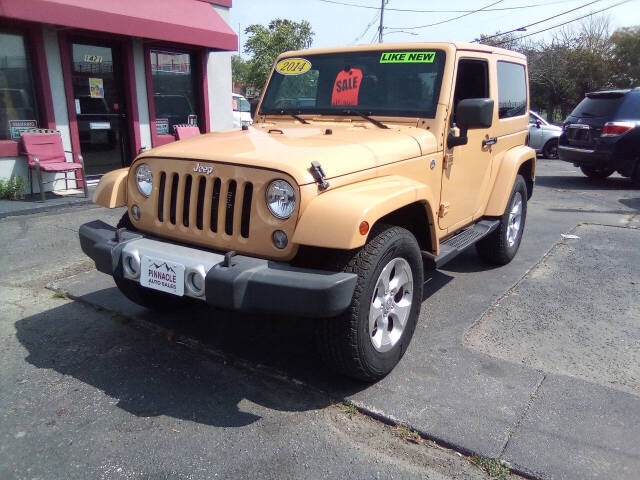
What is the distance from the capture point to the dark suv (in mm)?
9750

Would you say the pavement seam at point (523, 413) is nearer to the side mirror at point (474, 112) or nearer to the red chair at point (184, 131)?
the side mirror at point (474, 112)

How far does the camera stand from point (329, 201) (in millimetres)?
2596

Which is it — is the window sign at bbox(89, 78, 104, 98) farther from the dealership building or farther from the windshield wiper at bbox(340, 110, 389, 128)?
the windshield wiper at bbox(340, 110, 389, 128)

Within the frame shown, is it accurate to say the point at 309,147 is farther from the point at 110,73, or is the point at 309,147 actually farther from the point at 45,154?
the point at 110,73

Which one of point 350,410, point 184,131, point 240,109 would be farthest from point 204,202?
point 240,109

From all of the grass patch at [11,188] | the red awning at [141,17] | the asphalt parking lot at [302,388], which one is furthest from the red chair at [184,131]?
the asphalt parking lot at [302,388]

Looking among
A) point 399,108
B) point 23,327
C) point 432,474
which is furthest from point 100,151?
point 432,474

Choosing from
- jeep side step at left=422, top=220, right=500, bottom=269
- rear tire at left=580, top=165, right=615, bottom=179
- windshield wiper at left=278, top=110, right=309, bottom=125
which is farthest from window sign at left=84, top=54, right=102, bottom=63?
rear tire at left=580, top=165, right=615, bottom=179

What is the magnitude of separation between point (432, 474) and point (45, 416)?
2000 mm

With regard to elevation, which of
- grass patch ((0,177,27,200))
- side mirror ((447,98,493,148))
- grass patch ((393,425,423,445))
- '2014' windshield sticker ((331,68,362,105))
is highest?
'2014' windshield sticker ((331,68,362,105))

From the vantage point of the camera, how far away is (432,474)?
2.39 m

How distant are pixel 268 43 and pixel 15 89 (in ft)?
74.8

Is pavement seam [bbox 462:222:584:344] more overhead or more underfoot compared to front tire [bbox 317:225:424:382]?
more underfoot

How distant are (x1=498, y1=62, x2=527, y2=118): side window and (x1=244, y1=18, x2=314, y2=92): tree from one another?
24.6 meters
